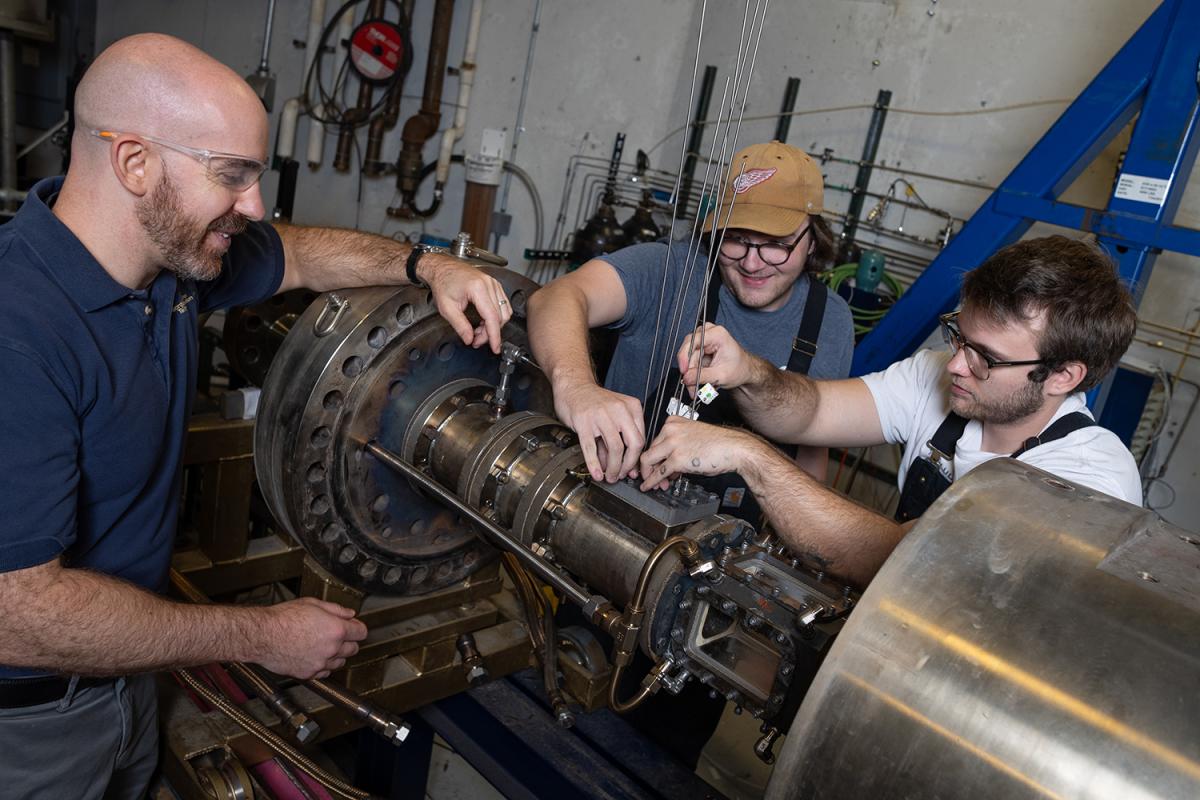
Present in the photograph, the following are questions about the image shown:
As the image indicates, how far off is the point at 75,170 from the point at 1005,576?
1.03 meters

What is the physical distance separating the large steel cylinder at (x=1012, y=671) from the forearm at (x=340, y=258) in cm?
93

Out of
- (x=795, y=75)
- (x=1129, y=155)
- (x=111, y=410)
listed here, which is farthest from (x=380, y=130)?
(x=111, y=410)

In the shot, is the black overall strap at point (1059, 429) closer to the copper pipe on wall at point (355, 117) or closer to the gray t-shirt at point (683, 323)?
the gray t-shirt at point (683, 323)

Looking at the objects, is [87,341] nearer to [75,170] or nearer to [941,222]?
[75,170]

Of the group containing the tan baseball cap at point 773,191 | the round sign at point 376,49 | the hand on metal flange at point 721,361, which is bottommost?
the hand on metal flange at point 721,361

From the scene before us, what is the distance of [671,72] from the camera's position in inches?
143

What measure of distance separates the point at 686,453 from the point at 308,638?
55cm

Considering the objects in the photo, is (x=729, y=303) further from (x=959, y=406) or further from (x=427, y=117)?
(x=427, y=117)

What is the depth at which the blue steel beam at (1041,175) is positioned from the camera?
1.72 m

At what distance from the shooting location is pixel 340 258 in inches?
54.6

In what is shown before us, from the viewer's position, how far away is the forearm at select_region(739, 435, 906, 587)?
1.01 meters

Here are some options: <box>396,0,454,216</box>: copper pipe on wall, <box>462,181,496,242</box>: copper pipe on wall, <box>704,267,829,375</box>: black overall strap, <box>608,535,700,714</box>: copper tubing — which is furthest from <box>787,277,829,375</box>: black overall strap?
<box>396,0,454,216</box>: copper pipe on wall

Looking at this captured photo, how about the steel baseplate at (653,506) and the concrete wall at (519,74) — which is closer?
the steel baseplate at (653,506)

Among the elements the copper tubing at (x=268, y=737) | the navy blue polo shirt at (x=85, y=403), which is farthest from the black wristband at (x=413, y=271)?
the copper tubing at (x=268, y=737)
